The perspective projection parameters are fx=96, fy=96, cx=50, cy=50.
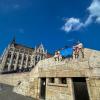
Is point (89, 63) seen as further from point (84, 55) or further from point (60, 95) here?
point (60, 95)

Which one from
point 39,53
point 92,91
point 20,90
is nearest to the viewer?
point 92,91

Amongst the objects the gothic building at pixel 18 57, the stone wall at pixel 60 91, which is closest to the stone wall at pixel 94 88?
the stone wall at pixel 60 91

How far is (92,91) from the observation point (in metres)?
6.56

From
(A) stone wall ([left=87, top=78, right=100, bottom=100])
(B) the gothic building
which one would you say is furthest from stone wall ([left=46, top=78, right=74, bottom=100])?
(B) the gothic building

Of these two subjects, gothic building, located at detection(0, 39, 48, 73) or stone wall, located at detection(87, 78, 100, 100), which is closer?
stone wall, located at detection(87, 78, 100, 100)

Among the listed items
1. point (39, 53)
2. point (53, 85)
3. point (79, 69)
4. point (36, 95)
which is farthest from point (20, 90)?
point (39, 53)

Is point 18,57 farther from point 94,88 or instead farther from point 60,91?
point 94,88

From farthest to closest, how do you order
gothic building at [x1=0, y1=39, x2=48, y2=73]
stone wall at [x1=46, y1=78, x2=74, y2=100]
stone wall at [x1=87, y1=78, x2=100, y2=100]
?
gothic building at [x1=0, y1=39, x2=48, y2=73], stone wall at [x1=46, y1=78, x2=74, y2=100], stone wall at [x1=87, y1=78, x2=100, y2=100]

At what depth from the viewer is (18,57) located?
168ft

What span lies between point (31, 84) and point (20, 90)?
2.06m

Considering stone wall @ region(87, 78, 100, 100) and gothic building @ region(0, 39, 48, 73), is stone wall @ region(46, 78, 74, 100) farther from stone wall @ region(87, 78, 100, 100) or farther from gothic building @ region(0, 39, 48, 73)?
gothic building @ region(0, 39, 48, 73)

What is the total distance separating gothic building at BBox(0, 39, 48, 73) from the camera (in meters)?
46.5

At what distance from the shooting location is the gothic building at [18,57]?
46500mm

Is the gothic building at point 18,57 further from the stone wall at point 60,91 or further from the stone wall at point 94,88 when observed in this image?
the stone wall at point 94,88
